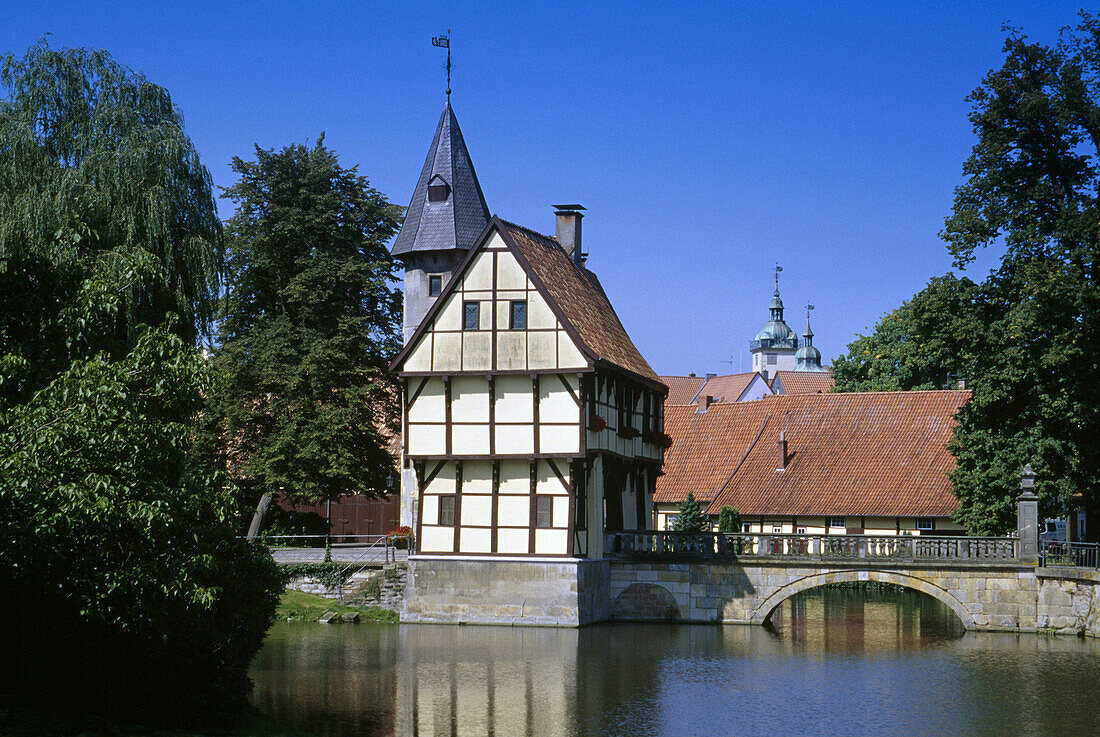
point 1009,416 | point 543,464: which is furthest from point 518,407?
point 1009,416

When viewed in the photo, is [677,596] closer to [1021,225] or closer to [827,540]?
[827,540]

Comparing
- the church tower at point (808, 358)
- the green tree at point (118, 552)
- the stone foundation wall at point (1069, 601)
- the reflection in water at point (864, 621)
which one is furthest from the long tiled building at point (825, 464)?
the church tower at point (808, 358)

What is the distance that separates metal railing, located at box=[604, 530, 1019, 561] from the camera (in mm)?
31891

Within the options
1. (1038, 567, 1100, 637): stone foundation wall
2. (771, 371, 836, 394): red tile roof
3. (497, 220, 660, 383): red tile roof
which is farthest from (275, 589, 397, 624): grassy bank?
(771, 371, 836, 394): red tile roof

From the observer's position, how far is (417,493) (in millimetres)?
33344

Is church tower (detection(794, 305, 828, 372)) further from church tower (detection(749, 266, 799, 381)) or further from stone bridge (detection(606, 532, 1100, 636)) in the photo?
stone bridge (detection(606, 532, 1100, 636))

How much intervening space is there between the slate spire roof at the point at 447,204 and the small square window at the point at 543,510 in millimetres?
9608

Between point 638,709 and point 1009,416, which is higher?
point 1009,416

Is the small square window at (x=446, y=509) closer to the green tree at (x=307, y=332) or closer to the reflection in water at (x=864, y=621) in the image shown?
the green tree at (x=307, y=332)

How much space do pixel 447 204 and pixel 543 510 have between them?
11.7 meters

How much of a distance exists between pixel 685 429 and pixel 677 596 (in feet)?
55.4

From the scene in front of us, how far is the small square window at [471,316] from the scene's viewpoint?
32688 mm

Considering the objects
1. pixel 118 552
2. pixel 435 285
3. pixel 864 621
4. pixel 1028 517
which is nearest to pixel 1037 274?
pixel 1028 517

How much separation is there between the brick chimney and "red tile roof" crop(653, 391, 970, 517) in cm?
1162
